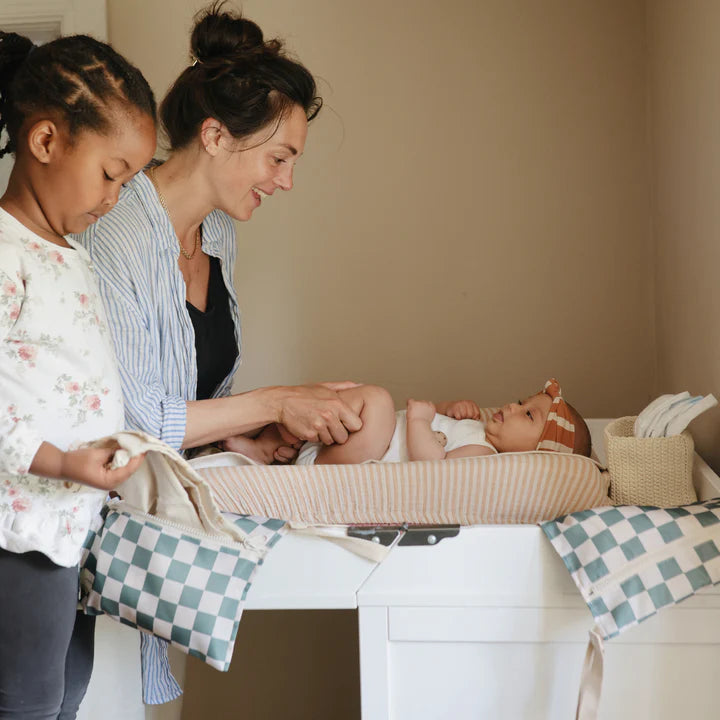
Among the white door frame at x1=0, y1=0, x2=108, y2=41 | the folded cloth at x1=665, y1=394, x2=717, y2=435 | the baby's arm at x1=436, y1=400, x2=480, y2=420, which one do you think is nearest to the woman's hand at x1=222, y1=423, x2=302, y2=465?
the baby's arm at x1=436, y1=400, x2=480, y2=420

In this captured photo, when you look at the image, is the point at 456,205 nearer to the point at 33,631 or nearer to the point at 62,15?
the point at 62,15

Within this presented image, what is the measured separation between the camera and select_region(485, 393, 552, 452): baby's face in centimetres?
167

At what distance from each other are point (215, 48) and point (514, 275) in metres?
0.98

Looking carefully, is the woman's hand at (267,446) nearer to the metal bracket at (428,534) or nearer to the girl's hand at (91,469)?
the metal bracket at (428,534)

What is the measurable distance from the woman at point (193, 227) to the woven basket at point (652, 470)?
0.43 metres

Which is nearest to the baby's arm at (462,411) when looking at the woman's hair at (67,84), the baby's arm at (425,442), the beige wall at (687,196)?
the baby's arm at (425,442)

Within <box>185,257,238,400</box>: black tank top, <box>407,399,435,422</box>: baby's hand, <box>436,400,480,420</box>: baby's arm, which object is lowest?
<box>436,400,480,420</box>: baby's arm

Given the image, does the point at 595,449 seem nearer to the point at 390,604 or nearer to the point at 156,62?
the point at 390,604

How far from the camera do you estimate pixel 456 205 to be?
231cm

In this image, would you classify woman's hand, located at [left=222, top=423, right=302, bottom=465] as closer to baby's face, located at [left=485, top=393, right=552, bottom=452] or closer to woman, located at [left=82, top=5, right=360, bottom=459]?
woman, located at [left=82, top=5, right=360, bottom=459]

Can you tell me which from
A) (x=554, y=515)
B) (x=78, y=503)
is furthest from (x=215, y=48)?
(x=554, y=515)

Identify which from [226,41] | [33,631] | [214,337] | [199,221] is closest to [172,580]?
[33,631]

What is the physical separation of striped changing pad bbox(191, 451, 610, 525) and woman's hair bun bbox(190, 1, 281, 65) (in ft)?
2.43

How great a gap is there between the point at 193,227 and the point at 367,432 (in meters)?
0.52
